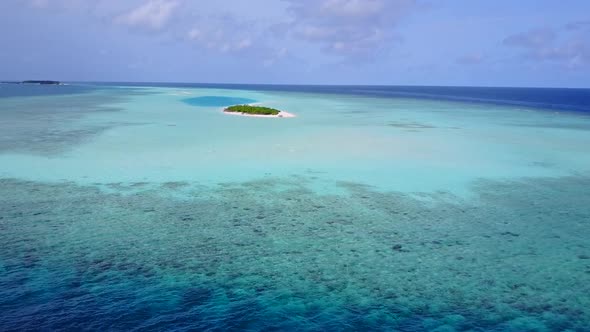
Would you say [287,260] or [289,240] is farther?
[289,240]

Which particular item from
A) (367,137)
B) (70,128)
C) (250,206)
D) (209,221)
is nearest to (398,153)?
(367,137)

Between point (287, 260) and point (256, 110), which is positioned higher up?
point (256, 110)

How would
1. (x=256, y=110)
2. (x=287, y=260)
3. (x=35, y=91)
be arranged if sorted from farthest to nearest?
(x=35, y=91) → (x=256, y=110) → (x=287, y=260)

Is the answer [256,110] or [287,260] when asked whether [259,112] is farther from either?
[287,260]

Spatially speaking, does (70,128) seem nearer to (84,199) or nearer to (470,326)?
(84,199)

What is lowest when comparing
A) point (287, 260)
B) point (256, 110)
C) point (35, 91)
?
point (287, 260)

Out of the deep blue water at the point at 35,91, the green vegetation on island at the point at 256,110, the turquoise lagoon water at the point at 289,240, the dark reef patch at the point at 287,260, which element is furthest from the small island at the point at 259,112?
the deep blue water at the point at 35,91

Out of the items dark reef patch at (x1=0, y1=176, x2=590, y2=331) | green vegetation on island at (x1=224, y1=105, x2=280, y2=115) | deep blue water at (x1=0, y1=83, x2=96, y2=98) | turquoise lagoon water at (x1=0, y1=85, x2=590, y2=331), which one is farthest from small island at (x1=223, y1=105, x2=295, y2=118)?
deep blue water at (x1=0, y1=83, x2=96, y2=98)

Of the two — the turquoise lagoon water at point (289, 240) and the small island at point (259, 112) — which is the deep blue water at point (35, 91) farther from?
the turquoise lagoon water at point (289, 240)

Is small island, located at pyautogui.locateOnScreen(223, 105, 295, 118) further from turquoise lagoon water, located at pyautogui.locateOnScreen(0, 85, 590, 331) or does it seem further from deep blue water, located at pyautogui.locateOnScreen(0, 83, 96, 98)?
deep blue water, located at pyautogui.locateOnScreen(0, 83, 96, 98)

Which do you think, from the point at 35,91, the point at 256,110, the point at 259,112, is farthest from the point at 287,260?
the point at 35,91
